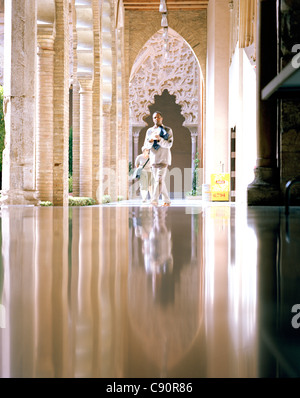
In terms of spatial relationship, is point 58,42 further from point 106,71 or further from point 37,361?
point 37,361

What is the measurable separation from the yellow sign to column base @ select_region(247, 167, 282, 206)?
11030 mm

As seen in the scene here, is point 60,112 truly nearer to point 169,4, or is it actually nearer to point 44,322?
point 44,322

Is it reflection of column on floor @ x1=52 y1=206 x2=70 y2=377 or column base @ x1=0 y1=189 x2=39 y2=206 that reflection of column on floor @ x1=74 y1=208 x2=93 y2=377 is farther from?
column base @ x1=0 y1=189 x2=39 y2=206

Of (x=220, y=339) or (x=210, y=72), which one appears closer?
(x=220, y=339)

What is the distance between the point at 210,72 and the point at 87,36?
21.9 ft

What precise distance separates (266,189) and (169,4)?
16.8 meters

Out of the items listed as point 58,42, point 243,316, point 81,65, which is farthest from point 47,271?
point 81,65

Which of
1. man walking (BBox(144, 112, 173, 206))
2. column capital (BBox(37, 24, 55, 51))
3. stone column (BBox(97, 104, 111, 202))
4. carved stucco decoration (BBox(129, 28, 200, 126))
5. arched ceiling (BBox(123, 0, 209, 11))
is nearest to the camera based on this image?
man walking (BBox(144, 112, 173, 206))

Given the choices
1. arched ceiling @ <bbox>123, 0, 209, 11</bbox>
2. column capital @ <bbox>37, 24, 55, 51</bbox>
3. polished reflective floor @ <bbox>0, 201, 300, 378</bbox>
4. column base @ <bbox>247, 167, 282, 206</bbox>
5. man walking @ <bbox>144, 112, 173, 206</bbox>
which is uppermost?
arched ceiling @ <bbox>123, 0, 209, 11</bbox>

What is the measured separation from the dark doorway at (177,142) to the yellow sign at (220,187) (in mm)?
13111

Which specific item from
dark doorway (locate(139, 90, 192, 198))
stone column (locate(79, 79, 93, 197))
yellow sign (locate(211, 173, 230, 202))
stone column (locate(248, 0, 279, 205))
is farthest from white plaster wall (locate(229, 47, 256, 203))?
dark doorway (locate(139, 90, 192, 198))

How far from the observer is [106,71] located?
56.7ft

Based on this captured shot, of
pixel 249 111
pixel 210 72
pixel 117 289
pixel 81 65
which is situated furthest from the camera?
pixel 210 72

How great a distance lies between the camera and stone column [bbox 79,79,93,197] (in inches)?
529
